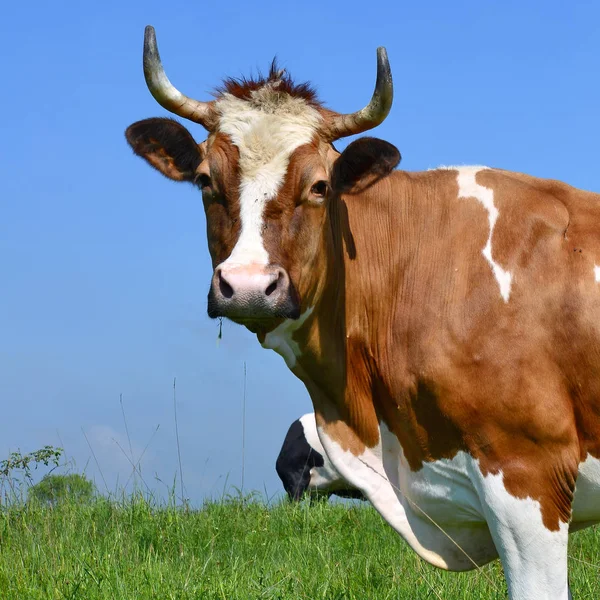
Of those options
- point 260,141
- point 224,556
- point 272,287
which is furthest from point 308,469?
point 272,287

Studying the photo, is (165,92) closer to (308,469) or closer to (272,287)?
(272,287)

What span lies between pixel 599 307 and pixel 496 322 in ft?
2.12

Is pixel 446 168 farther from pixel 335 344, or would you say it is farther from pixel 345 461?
pixel 345 461

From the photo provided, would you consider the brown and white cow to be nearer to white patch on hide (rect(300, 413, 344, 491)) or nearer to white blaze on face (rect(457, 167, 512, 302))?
white blaze on face (rect(457, 167, 512, 302))

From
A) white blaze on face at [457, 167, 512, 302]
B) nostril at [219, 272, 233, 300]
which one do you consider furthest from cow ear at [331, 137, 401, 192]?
nostril at [219, 272, 233, 300]

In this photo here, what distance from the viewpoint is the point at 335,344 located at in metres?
6.75

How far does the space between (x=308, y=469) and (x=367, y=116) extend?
857 centimetres

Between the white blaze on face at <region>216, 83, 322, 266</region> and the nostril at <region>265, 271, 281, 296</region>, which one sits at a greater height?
the white blaze on face at <region>216, 83, 322, 266</region>

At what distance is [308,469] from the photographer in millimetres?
14273

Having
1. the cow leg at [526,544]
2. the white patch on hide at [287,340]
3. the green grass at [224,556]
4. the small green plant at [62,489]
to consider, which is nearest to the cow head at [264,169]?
the white patch on hide at [287,340]

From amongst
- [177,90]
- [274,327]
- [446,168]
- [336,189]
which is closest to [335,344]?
[274,327]

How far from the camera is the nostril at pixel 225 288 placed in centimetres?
555

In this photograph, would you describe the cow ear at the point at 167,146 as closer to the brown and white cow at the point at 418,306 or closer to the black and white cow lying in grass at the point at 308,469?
the brown and white cow at the point at 418,306

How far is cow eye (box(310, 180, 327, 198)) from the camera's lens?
20.4 feet
